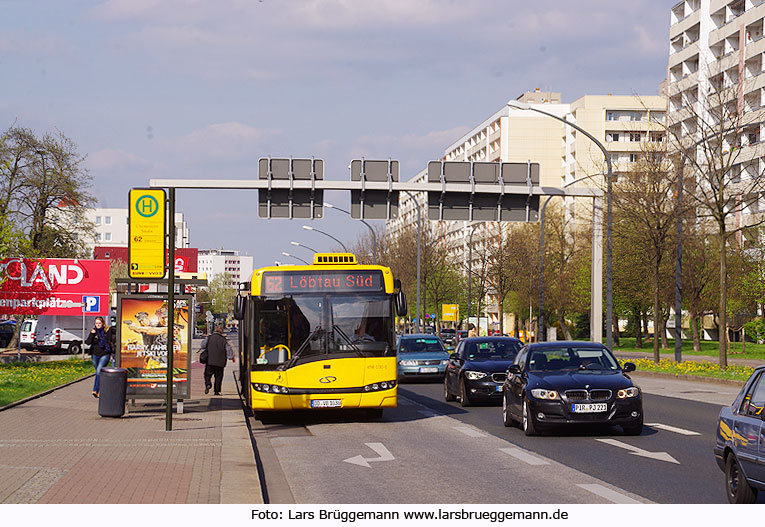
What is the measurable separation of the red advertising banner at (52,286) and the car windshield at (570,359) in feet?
81.7

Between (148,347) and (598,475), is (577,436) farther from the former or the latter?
(148,347)

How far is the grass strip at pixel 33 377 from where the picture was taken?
24.8 m

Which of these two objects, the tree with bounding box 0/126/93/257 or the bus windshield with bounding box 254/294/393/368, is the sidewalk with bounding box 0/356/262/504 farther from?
the tree with bounding box 0/126/93/257

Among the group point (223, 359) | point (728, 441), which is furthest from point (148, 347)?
point (728, 441)

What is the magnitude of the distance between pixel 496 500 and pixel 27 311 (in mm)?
32079

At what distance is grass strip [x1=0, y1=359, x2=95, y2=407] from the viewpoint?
2478 centimetres

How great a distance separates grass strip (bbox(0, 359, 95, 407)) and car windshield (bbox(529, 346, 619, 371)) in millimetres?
10587

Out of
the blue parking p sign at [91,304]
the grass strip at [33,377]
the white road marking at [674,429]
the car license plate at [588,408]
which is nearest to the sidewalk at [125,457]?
the grass strip at [33,377]

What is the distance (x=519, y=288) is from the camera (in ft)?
243

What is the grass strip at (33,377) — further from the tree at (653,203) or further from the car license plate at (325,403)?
the tree at (653,203)

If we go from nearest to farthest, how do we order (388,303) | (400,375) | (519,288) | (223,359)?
(388,303) < (223,359) < (400,375) < (519,288)

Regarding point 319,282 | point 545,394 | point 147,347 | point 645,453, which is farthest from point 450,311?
point 645,453

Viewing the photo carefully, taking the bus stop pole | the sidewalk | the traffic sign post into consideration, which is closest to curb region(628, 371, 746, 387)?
the sidewalk

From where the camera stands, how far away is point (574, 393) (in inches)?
624
